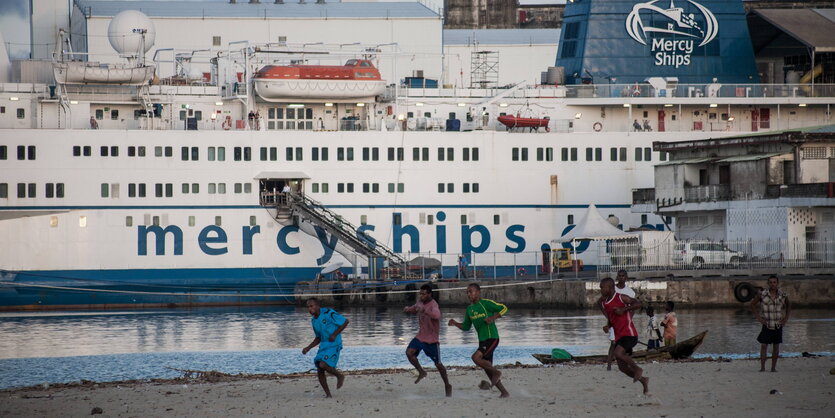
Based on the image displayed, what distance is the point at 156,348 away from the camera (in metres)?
27.2

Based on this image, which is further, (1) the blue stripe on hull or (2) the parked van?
(1) the blue stripe on hull

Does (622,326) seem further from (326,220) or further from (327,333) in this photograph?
(326,220)

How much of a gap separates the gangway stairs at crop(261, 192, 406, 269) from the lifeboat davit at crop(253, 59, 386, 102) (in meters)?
3.64

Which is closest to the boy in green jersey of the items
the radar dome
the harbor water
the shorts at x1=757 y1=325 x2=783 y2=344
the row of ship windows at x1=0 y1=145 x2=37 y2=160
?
the shorts at x1=757 y1=325 x2=783 y2=344

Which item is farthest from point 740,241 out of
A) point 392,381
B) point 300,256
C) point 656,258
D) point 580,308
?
point 392,381

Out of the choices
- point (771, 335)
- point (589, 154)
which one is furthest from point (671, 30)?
point (771, 335)

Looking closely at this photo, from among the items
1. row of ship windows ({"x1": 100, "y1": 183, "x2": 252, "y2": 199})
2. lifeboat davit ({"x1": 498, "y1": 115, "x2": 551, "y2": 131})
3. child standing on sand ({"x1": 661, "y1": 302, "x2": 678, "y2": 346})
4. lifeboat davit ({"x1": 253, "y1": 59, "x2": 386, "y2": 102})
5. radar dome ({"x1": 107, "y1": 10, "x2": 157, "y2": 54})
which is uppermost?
radar dome ({"x1": 107, "y1": 10, "x2": 157, "y2": 54})

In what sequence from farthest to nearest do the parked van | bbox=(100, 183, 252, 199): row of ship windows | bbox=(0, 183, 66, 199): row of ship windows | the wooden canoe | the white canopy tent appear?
bbox=(100, 183, 252, 199): row of ship windows < bbox=(0, 183, 66, 199): row of ship windows < the white canopy tent < the parked van < the wooden canoe

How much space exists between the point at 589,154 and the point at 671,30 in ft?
20.0

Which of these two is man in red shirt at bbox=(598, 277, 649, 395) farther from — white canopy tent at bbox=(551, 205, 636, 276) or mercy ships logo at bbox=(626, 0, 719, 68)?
mercy ships logo at bbox=(626, 0, 719, 68)

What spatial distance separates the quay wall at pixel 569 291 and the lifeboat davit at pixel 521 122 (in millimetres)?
7210

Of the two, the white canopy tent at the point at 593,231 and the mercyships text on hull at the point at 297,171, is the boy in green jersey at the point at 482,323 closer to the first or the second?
the white canopy tent at the point at 593,231

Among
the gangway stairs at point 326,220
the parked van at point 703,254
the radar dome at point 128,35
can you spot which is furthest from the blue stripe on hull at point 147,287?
the parked van at point 703,254

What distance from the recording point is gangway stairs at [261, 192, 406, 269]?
40.8 metres
